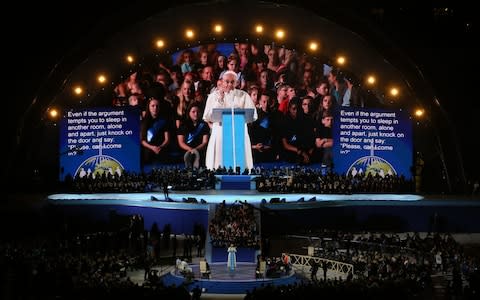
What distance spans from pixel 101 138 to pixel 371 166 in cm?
1494

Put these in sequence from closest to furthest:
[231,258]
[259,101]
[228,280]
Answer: [228,280]
[231,258]
[259,101]

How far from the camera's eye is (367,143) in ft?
122

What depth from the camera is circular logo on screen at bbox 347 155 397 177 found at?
37.5m

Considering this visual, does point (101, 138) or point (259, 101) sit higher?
point (259, 101)

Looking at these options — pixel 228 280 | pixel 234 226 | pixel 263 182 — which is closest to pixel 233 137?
pixel 263 182

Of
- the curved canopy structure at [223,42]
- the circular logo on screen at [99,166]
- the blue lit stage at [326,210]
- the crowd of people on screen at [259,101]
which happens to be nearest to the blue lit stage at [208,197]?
the blue lit stage at [326,210]

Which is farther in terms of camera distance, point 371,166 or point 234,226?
point 371,166

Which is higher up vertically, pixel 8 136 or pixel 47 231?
pixel 8 136

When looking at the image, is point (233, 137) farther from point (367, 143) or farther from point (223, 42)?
point (223, 42)

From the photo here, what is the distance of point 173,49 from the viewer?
4019cm

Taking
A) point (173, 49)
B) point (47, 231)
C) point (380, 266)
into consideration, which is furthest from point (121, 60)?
point (380, 266)

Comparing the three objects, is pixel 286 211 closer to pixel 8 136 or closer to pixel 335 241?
pixel 335 241

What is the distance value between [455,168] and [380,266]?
56.0 feet

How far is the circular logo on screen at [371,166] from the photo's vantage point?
37.5m
